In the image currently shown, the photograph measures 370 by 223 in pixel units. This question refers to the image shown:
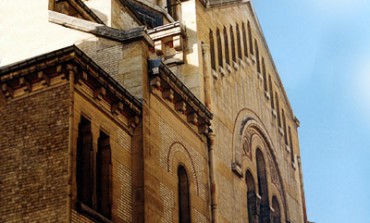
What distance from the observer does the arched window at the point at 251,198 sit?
1273 inches

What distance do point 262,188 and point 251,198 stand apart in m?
1.64

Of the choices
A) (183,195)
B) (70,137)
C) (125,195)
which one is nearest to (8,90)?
(70,137)

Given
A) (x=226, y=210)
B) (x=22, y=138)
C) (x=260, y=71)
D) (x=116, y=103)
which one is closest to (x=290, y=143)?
(x=260, y=71)

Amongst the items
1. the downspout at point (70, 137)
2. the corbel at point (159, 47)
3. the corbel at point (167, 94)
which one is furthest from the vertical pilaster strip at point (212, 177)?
the downspout at point (70, 137)

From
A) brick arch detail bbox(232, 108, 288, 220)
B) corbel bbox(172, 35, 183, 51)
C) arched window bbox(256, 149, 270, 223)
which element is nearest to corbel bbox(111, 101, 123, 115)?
corbel bbox(172, 35, 183, 51)

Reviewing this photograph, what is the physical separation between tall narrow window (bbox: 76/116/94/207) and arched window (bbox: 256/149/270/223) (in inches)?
472

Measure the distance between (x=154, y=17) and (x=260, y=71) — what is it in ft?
16.7

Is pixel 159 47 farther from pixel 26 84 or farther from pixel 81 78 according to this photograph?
pixel 26 84

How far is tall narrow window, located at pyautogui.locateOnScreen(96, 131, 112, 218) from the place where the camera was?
22828 mm

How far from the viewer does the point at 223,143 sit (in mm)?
30906

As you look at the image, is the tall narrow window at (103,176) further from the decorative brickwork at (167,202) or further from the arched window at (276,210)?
the arched window at (276,210)

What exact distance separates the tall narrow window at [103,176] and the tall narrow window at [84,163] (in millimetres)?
594

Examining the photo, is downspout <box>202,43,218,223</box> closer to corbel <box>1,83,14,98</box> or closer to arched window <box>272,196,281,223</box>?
arched window <box>272,196,281,223</box>

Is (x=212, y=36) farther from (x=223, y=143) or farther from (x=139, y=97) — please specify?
(x=139, y=97)
